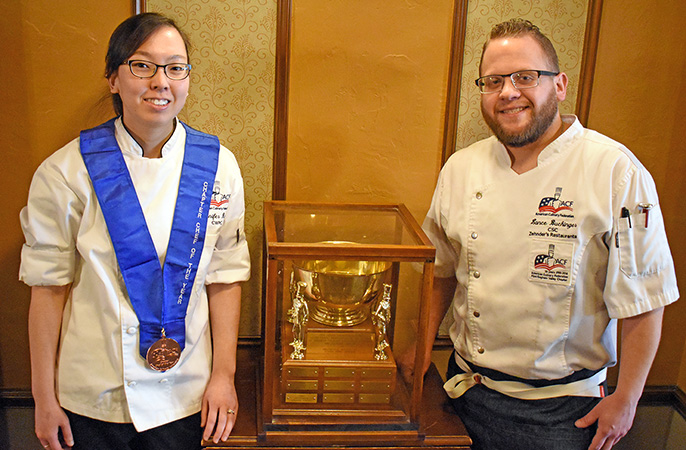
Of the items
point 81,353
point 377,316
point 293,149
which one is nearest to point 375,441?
point 377,316

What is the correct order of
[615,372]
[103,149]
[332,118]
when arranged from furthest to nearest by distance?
[615,372]
[332,118]
[103,149]

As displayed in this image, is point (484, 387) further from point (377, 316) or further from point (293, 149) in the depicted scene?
point (293, 149)

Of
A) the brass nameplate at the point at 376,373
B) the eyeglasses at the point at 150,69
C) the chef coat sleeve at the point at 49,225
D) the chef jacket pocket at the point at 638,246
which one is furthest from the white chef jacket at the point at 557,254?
the chef coat sleeve at the point at 49,225

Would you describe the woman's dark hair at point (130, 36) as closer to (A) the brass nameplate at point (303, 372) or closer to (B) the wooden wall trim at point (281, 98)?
(B) the wooden wall trim at point (281, 98)

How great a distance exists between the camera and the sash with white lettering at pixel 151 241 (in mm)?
1356

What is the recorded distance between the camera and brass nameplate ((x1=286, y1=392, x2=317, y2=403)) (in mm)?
1479

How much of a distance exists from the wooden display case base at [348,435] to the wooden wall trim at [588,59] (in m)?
0.95

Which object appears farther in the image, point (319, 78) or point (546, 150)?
point (319, 78)

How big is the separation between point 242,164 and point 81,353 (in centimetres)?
68

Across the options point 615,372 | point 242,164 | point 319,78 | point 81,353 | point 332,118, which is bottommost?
point 615,372

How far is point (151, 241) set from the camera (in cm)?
138

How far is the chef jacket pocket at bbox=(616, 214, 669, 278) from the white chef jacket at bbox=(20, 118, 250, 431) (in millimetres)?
947

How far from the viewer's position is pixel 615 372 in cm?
203

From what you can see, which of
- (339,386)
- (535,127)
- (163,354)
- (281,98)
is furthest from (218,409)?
(535,127)
